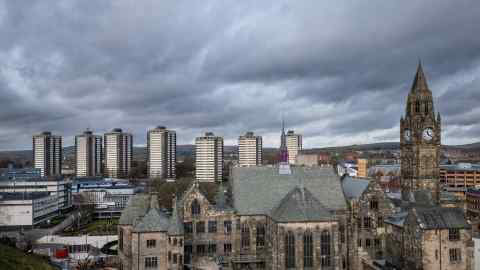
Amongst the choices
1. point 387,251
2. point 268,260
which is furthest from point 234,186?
point 387,251

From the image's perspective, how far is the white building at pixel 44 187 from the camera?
425 feet

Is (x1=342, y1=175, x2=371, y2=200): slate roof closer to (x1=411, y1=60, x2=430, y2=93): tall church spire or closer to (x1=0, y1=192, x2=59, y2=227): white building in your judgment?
(x1=411, y1=60, x2=430, y2=93): tall church spire

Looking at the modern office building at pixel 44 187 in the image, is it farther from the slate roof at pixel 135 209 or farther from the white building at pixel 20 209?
the slate roof at pixel 135 209

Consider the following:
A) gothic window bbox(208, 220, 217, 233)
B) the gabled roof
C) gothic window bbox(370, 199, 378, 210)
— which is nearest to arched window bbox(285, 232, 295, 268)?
the gabled roof

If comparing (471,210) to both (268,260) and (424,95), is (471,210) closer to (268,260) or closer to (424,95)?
(424,95)

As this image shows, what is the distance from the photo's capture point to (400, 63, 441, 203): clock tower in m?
68.3

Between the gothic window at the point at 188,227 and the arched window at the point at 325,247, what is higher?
the gothic window at the point at 188,227

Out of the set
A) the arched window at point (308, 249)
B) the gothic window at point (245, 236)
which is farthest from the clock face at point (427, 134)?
the gothic window at point (245, 236)

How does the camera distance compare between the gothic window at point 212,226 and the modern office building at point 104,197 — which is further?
the modern office building at point 104,197

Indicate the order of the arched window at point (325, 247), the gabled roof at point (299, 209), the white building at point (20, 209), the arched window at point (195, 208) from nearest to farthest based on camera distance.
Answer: the gabled roof at point (299, 209) < the arched window at point (325, 247) < the arched window at point (195, 208) < the white building at point (20, 209)

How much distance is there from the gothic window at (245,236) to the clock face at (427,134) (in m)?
33.2

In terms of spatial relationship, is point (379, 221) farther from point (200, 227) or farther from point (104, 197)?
point (104, 197)

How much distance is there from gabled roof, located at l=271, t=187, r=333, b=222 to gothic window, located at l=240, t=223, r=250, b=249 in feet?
16.5

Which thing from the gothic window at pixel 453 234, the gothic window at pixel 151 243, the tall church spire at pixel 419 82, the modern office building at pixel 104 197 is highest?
the tall church spire at pixel 419 82
